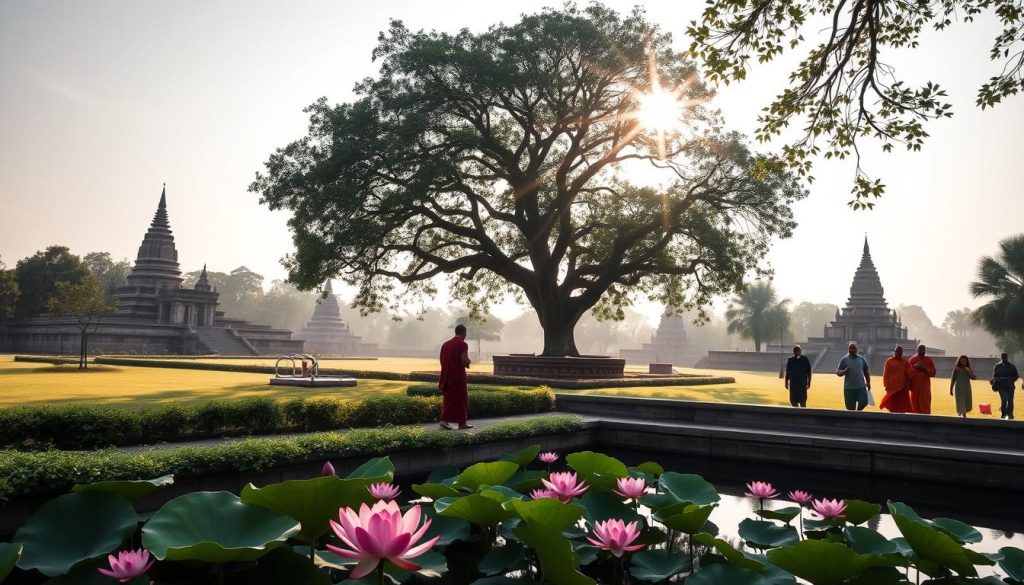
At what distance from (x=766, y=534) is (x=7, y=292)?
55819mm

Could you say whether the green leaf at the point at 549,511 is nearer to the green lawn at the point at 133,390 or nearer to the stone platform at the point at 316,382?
the green lawn at the point at 133,390

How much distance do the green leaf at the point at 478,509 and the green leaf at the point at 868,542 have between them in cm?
207

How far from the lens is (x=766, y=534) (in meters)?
4.67

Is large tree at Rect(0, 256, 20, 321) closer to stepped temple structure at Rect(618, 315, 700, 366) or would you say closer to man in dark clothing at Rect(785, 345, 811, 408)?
man in dark clothing at Rect(785, 345, 811, 408)

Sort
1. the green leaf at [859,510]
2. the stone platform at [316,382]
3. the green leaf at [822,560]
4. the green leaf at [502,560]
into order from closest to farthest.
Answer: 1. the green leaf at [822,560]
2. the green leaf at [502,560]
3. the green leaf at [859,510]
4. the stone platform at [316,382]

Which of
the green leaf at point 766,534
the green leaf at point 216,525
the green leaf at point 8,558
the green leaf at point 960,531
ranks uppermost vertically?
the green leaf at point 216,525

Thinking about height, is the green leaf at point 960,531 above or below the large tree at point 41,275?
below

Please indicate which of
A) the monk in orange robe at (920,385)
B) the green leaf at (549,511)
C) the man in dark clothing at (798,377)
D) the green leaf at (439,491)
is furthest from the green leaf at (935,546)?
the man in dark clothing at (798,377)

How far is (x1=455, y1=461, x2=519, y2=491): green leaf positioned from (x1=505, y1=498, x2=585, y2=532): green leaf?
4.66ft

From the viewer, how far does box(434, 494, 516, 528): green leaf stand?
12.9 feet

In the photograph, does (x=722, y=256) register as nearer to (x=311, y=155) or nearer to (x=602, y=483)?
(x=311, y=155)

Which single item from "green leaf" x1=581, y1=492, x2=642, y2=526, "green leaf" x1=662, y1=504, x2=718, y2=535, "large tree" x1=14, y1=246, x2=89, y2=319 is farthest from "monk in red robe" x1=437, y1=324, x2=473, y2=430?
"large tree" x1=14, y1=246, x2=89, y2=319

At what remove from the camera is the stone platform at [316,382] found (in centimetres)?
1930

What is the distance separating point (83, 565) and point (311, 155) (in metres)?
22.6
